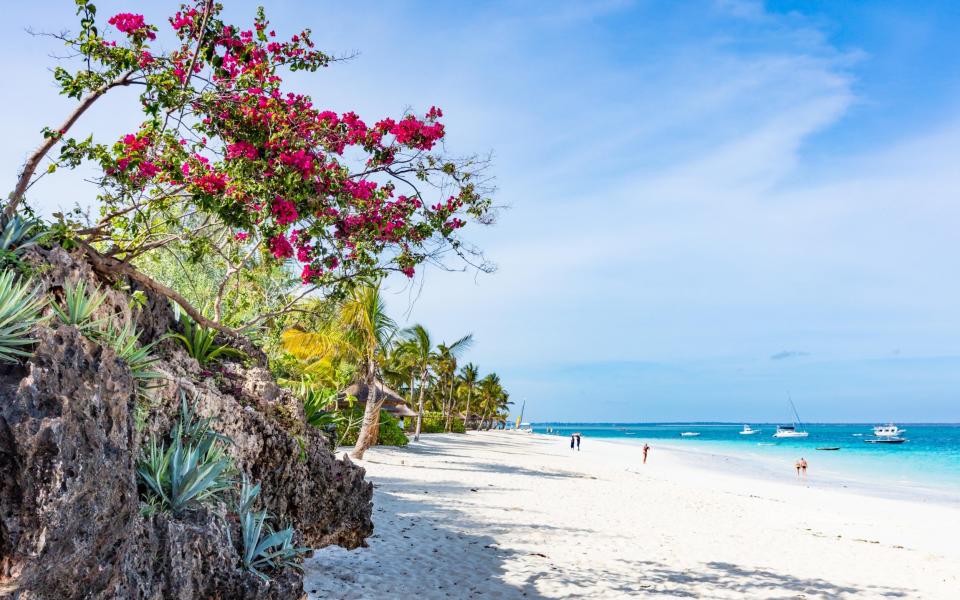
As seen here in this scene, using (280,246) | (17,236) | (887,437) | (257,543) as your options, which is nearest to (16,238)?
(17,236)

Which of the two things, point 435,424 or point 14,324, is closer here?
point 14,324

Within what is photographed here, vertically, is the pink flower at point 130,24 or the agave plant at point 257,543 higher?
the pink flower at point 130,24

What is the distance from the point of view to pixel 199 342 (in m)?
5.44

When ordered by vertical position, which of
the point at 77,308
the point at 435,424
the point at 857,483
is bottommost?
the point at 857,483

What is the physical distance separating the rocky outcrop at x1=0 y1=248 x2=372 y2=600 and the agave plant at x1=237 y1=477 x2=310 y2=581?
0.10 metres

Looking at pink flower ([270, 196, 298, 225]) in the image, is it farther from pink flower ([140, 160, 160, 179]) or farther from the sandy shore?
the sandy shore

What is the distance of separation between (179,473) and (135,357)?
0.72 meters

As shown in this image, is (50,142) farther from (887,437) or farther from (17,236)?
(887,437)

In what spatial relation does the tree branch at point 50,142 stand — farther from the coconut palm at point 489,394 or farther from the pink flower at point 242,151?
the coconut palm at point 489,394

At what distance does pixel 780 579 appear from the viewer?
348 inches

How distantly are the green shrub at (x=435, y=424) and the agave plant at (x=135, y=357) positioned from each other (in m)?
42.3

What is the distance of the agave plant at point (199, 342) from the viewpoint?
17.8 feet

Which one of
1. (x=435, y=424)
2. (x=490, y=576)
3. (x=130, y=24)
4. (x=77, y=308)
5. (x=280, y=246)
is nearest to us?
(x=77, y=308)

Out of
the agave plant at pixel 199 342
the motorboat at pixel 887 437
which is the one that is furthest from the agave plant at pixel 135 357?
the motorboat at pixel 887 437
